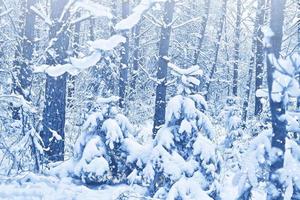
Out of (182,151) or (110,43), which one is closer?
(110,43)

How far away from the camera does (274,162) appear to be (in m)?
5.81

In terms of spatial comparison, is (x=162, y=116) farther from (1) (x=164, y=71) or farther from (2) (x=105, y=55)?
(2) (x=105, y=55)

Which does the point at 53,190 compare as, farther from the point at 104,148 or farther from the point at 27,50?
the point at 27,50

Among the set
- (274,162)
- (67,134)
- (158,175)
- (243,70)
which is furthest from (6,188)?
(243,70)

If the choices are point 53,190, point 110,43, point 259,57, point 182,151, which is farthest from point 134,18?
point 259,57

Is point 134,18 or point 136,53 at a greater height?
point 136,53

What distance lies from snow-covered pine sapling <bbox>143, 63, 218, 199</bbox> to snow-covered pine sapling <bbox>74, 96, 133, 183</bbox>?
815 millimetres

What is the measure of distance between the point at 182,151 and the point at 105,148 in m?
1.41

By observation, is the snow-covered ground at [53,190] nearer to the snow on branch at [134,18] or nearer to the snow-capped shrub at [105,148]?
the snow-capped shrub at [105,148]

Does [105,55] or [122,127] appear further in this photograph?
[122,127]

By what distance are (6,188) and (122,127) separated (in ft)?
A: 8.06

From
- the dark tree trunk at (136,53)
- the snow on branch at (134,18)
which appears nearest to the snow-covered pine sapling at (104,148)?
the snow on branch at (134,18)

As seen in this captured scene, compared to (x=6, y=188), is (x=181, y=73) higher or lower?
higher

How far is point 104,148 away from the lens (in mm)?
8094
